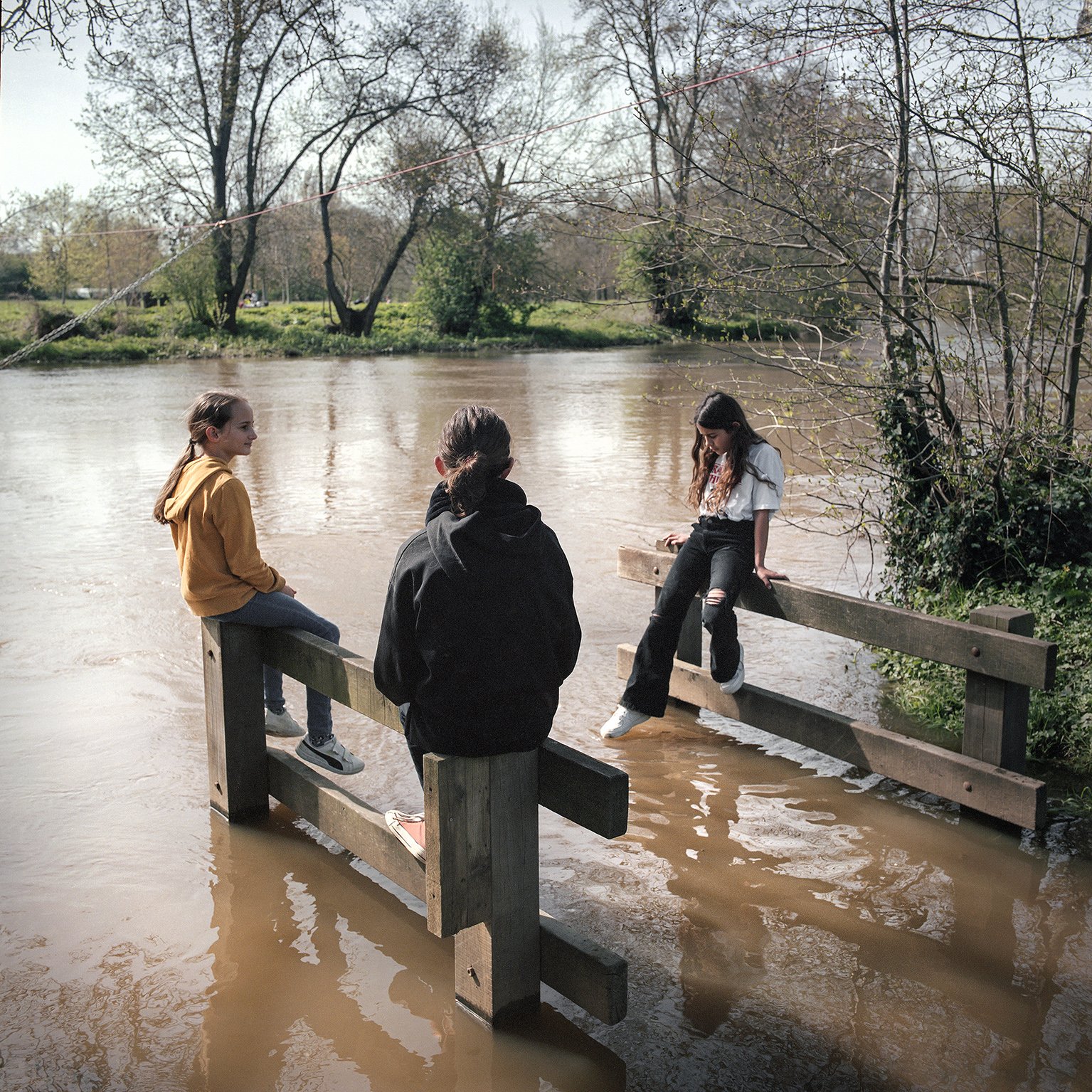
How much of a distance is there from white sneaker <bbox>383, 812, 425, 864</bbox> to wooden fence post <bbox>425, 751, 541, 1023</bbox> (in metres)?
0.29

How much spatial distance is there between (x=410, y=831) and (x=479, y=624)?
922 mm

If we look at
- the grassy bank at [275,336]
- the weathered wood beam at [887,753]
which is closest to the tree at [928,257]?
the weathered wood beam at [887,753]

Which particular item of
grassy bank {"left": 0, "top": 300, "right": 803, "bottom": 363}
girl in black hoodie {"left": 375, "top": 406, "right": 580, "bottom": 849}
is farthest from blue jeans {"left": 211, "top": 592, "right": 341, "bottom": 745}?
grassy bank {"left": 0, "top": 300, "right": 803, "bottom": 363}

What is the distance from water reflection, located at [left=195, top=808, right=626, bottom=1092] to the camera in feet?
10.8

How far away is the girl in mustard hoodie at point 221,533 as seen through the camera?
4484 mm

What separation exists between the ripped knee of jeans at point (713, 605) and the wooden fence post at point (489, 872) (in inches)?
83.2

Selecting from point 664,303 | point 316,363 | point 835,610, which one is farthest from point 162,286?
point 835,610

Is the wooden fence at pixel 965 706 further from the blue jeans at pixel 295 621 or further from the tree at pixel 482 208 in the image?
the tree at pixel 482 208

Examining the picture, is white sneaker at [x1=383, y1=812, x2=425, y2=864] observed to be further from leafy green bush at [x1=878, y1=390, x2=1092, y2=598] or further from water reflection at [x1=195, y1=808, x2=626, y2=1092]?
leafy green bush at [x1=878, y1=390, x2=1092, y2=598]

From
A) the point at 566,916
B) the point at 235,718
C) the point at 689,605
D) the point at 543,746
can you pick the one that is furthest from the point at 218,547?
the point at 689,605

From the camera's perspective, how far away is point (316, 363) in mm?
33500

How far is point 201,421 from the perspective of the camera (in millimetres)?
4625

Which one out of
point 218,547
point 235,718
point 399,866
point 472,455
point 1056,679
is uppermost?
point 472,455

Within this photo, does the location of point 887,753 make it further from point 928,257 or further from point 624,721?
point 928,257
